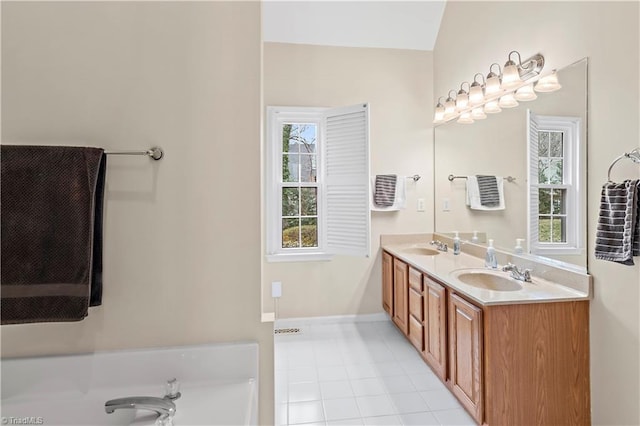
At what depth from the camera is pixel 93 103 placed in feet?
3.49

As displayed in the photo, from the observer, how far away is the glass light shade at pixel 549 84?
1.92 metres

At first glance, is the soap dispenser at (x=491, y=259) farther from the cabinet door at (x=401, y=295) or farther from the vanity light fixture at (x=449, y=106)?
the vanity light fixture at (x=449, y=106)

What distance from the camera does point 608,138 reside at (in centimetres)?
161

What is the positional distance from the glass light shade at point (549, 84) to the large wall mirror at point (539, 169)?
0.02m

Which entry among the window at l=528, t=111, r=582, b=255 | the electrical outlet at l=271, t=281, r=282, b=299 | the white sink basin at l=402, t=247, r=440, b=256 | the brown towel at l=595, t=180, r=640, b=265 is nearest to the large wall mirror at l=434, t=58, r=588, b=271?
the window at l=528, t=111, r=582, b=255

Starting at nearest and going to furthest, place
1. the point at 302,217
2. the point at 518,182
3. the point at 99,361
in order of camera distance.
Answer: the point at 99,361 → the point at 518,182 → the point at 302,217

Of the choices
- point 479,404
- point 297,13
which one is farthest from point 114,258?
point 297,13

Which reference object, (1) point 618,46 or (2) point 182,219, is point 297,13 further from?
(2) point 182,219

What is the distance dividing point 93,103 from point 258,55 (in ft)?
1.84

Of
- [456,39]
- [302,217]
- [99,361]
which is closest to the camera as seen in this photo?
[99,361]

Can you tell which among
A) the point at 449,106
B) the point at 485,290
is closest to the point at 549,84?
the point at 449,106

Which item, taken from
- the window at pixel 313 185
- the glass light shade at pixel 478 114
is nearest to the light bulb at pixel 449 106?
the glass light shade at pixel 478 114

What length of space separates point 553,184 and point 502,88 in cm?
80

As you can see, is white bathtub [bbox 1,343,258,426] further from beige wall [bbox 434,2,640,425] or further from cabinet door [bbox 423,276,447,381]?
beige wall [bbox 434,2,640,425]
